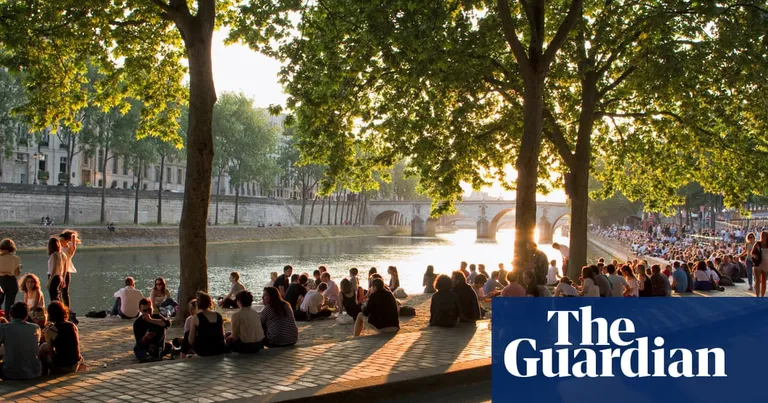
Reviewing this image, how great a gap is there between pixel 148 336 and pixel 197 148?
14.3 feet

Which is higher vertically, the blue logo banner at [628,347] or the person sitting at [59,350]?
the blue logo banner at [628,347]

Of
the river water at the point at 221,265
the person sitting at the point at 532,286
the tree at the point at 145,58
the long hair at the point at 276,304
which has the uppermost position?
the tree at the point at 145,58

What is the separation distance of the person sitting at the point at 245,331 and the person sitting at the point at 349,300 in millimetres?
4728

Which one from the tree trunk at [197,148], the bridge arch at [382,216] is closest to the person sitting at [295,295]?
the tree trunk at [197,148]

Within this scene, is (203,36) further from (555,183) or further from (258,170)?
(258,170)

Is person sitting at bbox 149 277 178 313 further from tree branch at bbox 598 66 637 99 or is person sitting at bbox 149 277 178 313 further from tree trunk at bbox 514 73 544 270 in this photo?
tree branch at bbox 598 66 637 99

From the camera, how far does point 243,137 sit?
71.7 metres

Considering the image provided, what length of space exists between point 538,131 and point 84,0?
8904 millimetres

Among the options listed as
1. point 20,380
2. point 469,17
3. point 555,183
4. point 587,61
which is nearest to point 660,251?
point 555,183

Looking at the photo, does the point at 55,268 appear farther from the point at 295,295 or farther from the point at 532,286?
the point at 532,286

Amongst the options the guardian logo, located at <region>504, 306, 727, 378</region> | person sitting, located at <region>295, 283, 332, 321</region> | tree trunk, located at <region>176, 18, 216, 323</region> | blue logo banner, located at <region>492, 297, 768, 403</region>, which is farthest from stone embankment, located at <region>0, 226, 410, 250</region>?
the guardian logo, located at <region>504, 306, 727, 378</region>

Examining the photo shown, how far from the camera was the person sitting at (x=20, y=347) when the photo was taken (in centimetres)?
785

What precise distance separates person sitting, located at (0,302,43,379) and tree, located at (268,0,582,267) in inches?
308

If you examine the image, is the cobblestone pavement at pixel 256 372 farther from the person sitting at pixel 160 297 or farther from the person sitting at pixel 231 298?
the person sitting at pixel 231 298
